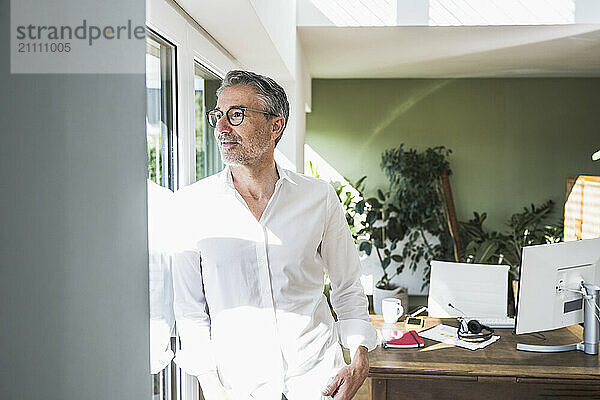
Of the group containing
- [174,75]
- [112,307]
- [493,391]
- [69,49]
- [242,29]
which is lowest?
[493,391]

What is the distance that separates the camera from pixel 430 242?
5.73 meters

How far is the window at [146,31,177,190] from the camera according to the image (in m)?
1.40

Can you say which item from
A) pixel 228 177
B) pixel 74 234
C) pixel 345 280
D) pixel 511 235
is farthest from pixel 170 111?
pixel 511 235

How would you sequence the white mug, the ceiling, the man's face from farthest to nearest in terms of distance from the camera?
the ceiling, the white mug, the man's face

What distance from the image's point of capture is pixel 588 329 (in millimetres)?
2277

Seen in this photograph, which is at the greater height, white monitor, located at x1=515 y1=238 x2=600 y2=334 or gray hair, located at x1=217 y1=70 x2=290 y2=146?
gray hair, located at x1=217 y1=70 x2=290 y2=146

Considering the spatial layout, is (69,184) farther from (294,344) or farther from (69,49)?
(294,344)

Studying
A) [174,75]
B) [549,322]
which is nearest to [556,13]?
[549,322]

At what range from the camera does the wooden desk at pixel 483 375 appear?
81.8 inches

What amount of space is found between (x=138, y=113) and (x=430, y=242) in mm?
5447

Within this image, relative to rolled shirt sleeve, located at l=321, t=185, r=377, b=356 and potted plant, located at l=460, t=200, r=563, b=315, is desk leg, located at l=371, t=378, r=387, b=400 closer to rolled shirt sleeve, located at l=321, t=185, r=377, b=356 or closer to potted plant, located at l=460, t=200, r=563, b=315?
rolled shirt sleeve, located at l=321, t=185, r=377, b=356

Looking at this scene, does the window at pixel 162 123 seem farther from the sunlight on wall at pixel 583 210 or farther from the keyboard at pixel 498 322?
the sunlight on wall at pixel 583 210

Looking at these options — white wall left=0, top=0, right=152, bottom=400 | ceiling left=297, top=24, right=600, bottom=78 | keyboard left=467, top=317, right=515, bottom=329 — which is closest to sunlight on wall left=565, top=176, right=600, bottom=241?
ceiling left=297, top=24, right=600, bottom=78

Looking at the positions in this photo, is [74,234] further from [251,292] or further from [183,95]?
[183,95]
